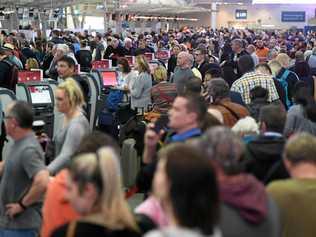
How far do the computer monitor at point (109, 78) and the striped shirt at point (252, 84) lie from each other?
4.35 m

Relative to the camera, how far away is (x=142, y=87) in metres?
9.95

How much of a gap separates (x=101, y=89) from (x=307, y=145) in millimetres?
8281

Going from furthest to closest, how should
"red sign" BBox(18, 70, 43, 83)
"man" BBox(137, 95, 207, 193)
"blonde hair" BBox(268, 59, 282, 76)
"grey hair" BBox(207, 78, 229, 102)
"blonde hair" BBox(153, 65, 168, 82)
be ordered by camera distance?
"blonde hair" BBox(153, 65, 168, 82) → "blonde hair" BBox(268, 59, 282, 76) → "red sign" BBox(18, 70, 43, 83) → "grey hair" BBox(207, 78, 229, 102) → "man" BBox(137, 95, 207, 193)

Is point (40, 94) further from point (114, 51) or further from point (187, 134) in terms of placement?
point (114, 51)

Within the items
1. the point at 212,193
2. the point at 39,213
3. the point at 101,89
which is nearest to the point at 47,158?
the point at 39,213

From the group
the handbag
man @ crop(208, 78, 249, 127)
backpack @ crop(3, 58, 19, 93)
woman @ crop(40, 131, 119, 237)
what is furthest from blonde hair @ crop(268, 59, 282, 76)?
the handbag

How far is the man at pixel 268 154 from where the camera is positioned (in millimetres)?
3957

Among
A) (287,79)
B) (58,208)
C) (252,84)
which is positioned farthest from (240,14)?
(58,208)

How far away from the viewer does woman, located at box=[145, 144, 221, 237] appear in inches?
92.9

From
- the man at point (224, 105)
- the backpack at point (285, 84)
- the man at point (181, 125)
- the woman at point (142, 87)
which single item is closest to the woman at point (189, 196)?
the man at point (181, 125)

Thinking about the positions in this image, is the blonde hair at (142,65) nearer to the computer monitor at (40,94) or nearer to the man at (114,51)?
the computer monitor at (40,94)

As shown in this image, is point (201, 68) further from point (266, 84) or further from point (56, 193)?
point (56, 193)

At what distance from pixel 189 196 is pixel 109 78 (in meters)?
9.70

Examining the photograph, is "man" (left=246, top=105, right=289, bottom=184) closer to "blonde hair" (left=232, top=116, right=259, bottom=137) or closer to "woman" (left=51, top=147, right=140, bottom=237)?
"blonde hair" (left=232, top=116, right=259, bottom=137)
